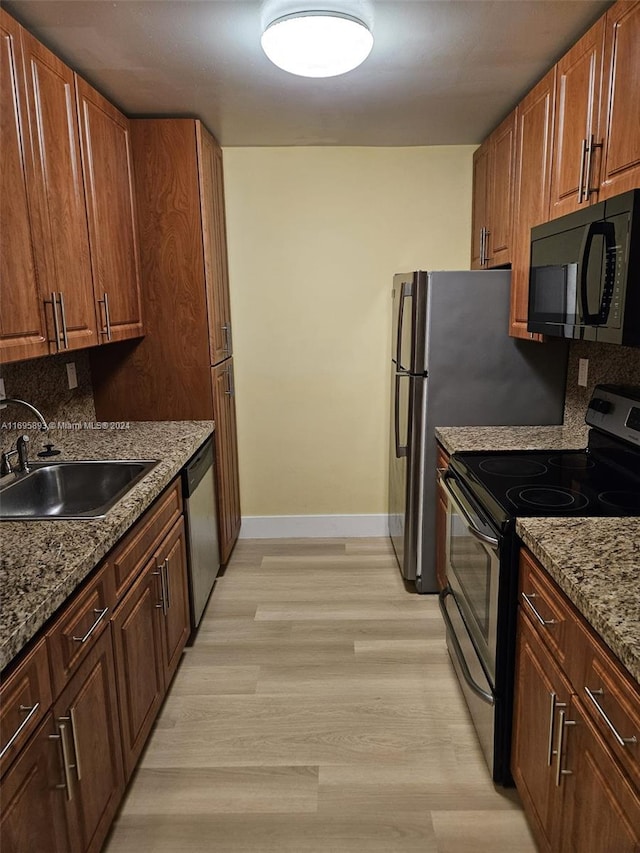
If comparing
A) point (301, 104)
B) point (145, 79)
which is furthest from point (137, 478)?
point (301, 104)

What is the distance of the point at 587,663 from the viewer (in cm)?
122

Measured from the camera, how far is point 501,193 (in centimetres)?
282

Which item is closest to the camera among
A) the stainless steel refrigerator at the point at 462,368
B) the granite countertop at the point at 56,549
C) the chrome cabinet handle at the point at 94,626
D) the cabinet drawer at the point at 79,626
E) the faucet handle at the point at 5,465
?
the granite countertop at the point at 56,549

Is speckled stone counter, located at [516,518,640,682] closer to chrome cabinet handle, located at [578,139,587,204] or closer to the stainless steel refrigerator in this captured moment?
chrome cabinet handle, located at [578,139,587,204]

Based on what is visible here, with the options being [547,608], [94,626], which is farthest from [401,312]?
[94,626]

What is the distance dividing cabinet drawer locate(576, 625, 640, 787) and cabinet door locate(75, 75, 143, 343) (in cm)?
207

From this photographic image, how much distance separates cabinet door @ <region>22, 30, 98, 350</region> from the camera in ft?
6.12

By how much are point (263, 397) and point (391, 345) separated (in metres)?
0.87

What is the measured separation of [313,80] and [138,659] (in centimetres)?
227

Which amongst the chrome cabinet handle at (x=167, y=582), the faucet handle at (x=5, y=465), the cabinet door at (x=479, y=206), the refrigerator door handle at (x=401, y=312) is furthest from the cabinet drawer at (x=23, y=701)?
the cabinet door at (x=479, y=206)

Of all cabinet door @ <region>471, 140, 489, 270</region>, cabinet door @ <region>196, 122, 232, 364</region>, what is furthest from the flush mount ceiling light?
cabinet door @ <region>471, 140, 489, 270</region>

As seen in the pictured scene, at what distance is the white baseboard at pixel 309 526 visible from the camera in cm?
382

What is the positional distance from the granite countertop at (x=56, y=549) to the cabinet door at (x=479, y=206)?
1960 millimetres

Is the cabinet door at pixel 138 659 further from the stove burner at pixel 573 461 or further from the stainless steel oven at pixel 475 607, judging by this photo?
the stove burner at pixel 573 461
